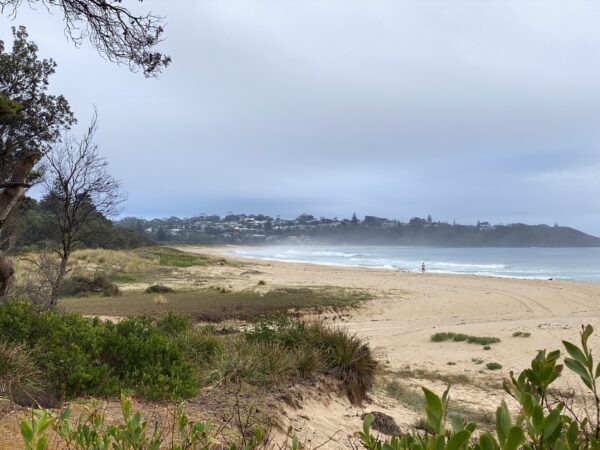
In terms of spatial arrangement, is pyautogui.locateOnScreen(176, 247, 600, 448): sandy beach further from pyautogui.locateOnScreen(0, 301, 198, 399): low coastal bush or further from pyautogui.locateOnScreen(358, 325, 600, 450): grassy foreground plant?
pyautogui.locateOnScreen(358, 325, 600, 450): grassy foreground plant

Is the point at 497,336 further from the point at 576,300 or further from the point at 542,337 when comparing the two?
the point at 576,300

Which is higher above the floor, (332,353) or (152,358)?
(152,358)

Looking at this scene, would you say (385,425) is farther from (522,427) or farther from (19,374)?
(522,427)

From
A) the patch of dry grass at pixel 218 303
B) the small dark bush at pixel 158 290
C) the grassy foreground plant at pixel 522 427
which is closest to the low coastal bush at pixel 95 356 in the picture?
the grassy foreground plant at pixel 522 427

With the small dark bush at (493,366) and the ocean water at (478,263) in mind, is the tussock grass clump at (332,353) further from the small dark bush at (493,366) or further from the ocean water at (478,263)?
the ocean water at (478,263)

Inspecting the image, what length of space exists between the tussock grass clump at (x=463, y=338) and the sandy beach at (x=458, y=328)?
23 centimetres

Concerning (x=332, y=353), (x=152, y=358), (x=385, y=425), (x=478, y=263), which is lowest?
(x=478, y=263)

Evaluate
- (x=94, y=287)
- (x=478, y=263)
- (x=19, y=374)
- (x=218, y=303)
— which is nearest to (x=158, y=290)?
(x=94, y=287)

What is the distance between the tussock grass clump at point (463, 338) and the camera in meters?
13.6

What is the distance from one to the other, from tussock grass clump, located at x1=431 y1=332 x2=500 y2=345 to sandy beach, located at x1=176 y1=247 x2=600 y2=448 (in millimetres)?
230

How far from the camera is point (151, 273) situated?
32000mm

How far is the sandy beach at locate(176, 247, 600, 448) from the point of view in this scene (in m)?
8.35

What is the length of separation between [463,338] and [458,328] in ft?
7.83

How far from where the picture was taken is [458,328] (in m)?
16.2
